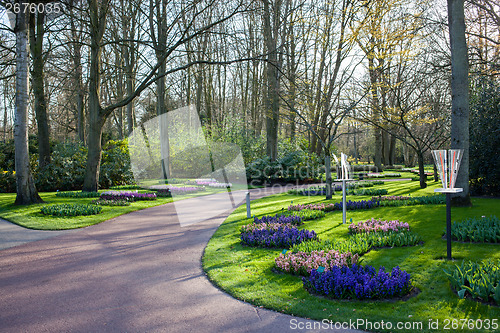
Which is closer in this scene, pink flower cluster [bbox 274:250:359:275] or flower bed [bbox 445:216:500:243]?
pink flower cluster [bbox 274:250:359:275]

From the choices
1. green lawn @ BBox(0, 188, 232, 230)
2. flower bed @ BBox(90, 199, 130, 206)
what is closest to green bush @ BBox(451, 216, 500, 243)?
green lawn @ BBox(0, 188, 232, 230)

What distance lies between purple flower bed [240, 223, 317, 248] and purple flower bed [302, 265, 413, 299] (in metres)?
2.10

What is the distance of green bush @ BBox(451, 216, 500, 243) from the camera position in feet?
18.1

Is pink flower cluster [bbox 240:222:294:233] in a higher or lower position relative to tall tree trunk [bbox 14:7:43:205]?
lower

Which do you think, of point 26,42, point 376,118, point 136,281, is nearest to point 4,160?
point 26,42

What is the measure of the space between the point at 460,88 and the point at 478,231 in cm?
433

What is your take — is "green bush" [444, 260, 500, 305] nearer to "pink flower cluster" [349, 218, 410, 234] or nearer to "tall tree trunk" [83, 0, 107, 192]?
"pink flower cluster" [349, 218, 410, 234]

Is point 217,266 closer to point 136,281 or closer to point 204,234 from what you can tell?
point 136,281

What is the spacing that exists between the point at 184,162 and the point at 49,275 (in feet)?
70.7

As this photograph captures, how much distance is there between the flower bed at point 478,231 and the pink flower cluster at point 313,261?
7.45 ft

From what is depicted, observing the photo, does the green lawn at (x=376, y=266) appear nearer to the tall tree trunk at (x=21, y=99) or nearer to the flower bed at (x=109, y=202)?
the flower bed at (x=109, y=202)

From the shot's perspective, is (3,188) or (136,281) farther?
(3,188)

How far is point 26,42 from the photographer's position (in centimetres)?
1078

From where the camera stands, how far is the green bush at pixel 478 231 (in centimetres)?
552
